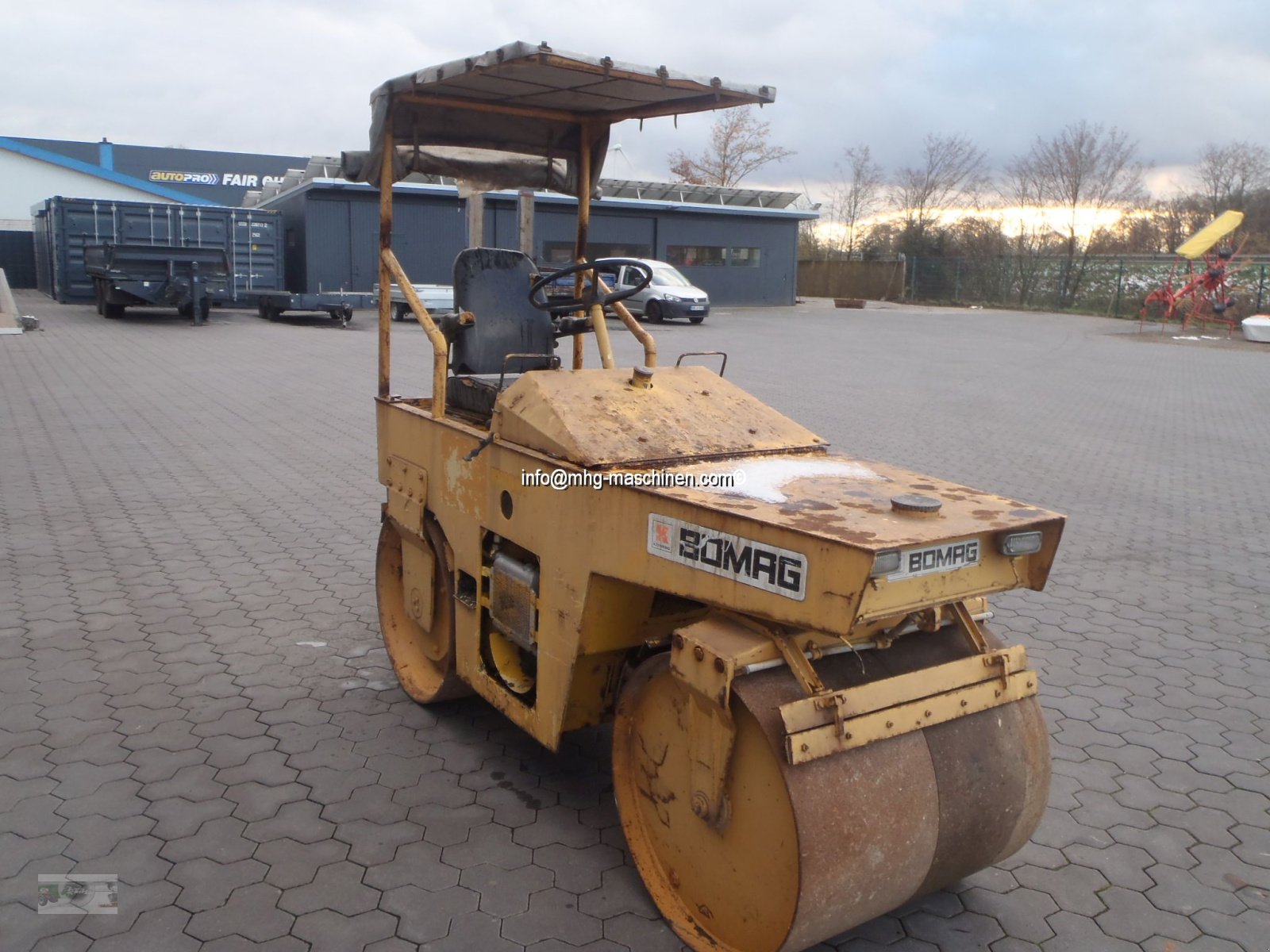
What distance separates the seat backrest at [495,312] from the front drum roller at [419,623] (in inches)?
27.8

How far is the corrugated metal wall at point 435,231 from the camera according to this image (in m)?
25.0

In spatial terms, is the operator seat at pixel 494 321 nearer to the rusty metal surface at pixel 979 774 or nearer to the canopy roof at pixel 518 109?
the canopy roof at pixel 518 109

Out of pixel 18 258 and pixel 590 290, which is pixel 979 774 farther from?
pixel 18 258

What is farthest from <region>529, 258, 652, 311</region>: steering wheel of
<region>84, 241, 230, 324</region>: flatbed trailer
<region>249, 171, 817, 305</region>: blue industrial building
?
<region>84, 241, 230, 324</region>: flatbed trailer

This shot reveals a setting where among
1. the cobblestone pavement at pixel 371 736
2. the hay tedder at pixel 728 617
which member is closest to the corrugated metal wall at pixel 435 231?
the cobblestone pavement at pixel 371 736

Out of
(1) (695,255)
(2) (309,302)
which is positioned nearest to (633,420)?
(2) (309,302)

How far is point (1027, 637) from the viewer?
5.22 metres

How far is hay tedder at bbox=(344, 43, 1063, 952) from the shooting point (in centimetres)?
242

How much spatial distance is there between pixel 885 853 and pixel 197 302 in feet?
67.7

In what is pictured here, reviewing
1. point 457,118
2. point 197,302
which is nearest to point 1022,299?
point 197,302

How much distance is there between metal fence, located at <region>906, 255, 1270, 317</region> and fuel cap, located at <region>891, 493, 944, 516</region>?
27966 mm

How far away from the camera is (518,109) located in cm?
426

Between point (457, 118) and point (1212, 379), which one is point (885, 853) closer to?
point (457, 118)

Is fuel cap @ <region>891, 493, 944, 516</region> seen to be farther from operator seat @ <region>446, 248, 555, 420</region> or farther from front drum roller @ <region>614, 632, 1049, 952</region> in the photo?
operator seat @ <region>446, 248, 555, 420</region>
